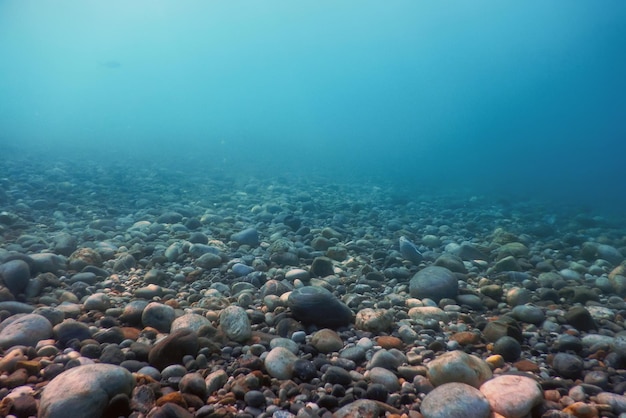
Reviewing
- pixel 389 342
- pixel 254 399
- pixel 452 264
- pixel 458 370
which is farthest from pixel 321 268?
pixel 254 399

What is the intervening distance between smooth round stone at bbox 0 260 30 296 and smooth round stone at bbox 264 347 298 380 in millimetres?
2697

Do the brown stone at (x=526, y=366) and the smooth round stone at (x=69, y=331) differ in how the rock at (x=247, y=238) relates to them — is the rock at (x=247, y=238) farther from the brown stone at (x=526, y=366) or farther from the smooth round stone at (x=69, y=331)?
the brown stone at (x=526, y=366)

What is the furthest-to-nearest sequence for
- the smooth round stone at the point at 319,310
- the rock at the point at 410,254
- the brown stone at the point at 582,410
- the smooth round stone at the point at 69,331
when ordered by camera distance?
the rock at the point at 410,254
the smooth round stone at the point at 319,310
the smooth round stone at the point at 69,331
the brown stone at the point at 582,410

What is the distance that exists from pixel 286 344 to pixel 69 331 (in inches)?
65.4

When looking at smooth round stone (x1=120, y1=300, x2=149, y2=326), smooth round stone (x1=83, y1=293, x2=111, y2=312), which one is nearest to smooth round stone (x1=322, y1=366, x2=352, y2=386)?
smooth round stone (x1=120, y1=300, x2=149, y2=326)

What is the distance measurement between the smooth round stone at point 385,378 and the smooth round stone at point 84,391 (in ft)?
5.06

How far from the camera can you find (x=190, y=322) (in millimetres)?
3256

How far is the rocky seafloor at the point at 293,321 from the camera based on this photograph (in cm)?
240

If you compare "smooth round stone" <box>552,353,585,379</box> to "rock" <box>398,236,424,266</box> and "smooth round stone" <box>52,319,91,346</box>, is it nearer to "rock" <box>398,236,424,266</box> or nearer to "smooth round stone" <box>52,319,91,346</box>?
"rock" <box>398,236,424,266</box>

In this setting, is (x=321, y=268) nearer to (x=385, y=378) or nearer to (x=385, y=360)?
(x=385, y=360)

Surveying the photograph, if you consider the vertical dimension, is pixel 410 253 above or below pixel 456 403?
below

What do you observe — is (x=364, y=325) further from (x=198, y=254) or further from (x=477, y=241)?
(x=477, y=241)

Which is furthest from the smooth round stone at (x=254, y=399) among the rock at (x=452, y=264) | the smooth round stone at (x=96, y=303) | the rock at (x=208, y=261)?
the rock at (x=452, y=264)

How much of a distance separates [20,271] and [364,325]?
336 centimetres
